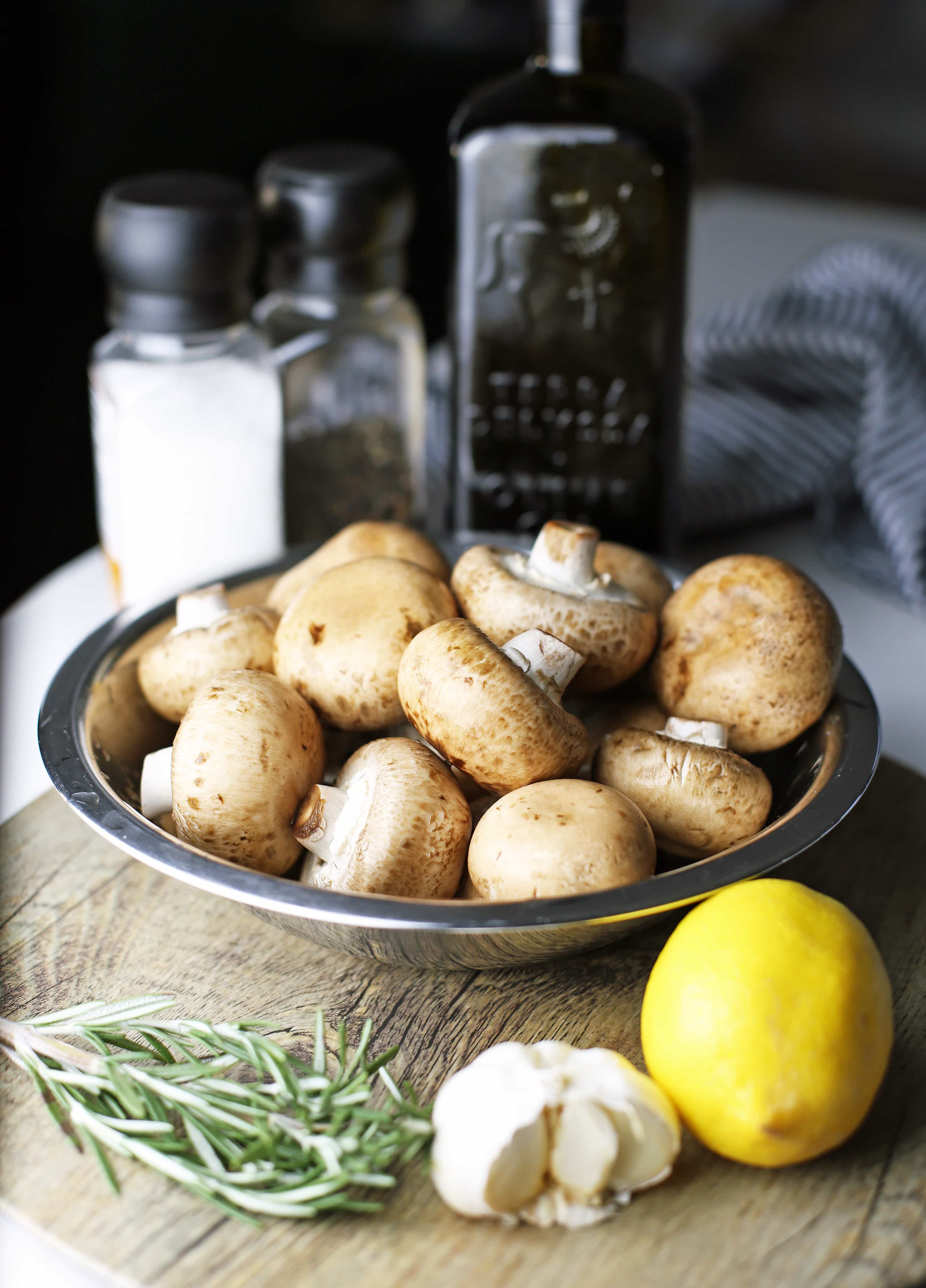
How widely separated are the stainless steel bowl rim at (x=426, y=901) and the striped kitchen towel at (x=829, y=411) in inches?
19.5

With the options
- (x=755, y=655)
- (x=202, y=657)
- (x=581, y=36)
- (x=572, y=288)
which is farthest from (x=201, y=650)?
(x=581, y=36)

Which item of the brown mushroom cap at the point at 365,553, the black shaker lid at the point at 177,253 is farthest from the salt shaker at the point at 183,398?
the brown mushroom cap at the point at 365,553

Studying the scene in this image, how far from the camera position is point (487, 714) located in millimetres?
613

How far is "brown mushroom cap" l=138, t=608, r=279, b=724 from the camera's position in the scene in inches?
28.6

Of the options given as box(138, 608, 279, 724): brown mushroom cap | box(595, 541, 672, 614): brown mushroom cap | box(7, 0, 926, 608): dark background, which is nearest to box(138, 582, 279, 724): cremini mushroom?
box(138, 608, 279, 724): brown mushroom cap

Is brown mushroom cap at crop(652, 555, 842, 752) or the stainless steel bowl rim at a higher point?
brown mushroom cap at crop(652, 555, 842, 752)

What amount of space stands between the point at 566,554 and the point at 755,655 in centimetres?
12

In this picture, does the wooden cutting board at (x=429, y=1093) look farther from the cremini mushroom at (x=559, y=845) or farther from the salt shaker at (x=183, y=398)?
the salt shaker at (x=183, y=398)

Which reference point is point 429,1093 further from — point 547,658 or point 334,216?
point 334,216

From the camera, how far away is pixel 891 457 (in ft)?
3.91

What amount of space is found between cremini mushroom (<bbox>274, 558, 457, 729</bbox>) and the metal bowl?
0.39 ft

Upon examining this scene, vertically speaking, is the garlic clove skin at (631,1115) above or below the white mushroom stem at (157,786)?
below

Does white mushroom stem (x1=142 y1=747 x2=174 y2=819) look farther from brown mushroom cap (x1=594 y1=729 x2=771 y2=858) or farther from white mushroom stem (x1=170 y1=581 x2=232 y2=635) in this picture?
brown mushroom cap (x1=594 y1=729 x2=771 y2=858)

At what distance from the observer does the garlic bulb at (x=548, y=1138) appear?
501 millimetres
